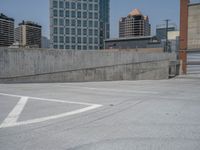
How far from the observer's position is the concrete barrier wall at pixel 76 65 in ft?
50.8

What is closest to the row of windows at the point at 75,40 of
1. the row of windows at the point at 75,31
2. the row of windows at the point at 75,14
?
the row of windows at the point at 75,31

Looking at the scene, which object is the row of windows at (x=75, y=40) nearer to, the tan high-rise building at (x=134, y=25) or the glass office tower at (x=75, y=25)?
the glass office tower at (x=75, y=25)

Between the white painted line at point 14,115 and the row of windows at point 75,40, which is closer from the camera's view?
the white painted line at point 14,115

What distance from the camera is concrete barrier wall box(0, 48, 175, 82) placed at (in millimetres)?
15492

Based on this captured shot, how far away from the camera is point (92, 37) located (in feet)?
349

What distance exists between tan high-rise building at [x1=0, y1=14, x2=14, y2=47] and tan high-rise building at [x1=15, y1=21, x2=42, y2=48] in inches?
238

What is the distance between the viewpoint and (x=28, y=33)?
116 metres

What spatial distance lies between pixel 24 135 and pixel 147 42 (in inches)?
3142

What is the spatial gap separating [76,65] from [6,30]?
98.0m

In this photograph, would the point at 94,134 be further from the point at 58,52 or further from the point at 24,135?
the point at 58,52

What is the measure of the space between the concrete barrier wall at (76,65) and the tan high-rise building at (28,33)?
→ 9809 cm

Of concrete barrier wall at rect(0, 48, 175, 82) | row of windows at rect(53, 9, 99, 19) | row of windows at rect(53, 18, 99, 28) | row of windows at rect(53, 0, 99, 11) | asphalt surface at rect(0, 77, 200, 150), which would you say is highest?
row of windows at rect(53, 0, 99, 11)

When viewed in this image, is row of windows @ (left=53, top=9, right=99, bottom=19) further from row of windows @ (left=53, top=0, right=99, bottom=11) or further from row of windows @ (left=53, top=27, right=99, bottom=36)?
row of windows @ (left=53, top=27, right=99, bottom=36)

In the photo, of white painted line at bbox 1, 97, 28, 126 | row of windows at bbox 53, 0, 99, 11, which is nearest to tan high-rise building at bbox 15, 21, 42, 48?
row of windows at bbox 53, 0, 99, 11
